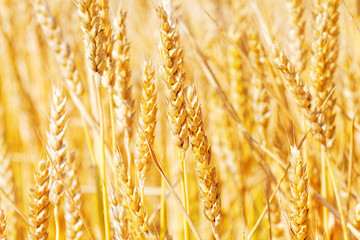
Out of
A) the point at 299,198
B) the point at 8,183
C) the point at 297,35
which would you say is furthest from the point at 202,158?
the point at 8,183

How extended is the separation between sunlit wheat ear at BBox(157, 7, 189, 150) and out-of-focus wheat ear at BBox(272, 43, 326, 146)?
0.21 metres

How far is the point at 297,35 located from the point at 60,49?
0.63 metres

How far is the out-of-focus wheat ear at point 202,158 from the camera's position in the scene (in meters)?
0.71

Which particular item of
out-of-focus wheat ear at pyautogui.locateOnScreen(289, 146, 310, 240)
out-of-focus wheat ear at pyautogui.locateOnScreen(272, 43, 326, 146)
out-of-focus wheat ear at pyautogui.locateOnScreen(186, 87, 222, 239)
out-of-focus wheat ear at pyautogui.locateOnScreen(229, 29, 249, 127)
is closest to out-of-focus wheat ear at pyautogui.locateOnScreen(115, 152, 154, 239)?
out-of-focus wheat ear at pyautogui.locateOnScreen(186, 87, 222, 239)

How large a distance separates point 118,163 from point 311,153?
2.43ft

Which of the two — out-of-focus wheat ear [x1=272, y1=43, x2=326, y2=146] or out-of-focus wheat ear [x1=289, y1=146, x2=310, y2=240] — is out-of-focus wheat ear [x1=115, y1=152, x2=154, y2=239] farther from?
out-of-focus wheat ear [x1=272, y1=43, x2=326, y2=146]

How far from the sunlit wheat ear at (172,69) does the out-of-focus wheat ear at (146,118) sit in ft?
0.19

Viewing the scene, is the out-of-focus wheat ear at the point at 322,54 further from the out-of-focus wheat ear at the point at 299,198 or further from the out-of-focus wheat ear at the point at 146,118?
the out-of-focus wheat ear at the point at 146,118

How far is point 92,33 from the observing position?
79 centimetres

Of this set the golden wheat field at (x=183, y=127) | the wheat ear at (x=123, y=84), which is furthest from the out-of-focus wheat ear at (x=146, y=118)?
the wheat ear at (x=123, y=84)

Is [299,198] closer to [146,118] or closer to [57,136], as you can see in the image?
[146,118]

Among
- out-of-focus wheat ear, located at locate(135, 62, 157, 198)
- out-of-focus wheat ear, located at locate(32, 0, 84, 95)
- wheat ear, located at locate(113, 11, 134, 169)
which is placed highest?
out-of-focus wheat ear, located at locate(32, 0, 84, 95)

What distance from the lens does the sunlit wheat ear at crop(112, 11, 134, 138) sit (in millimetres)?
928

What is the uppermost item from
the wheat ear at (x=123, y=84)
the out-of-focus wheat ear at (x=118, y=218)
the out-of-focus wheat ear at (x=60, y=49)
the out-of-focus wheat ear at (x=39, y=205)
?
the out-of-focus wheat ear at (x=60, y=49)
